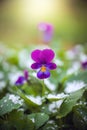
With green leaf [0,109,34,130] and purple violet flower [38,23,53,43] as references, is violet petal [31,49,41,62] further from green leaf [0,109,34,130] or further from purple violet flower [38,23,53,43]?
purple violet flower [38,23,53,43]

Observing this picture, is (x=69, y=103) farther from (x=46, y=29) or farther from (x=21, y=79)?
(x=46, y=29)

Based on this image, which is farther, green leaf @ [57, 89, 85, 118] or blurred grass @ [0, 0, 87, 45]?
blurred grass @ [0, 0, 87, 45]

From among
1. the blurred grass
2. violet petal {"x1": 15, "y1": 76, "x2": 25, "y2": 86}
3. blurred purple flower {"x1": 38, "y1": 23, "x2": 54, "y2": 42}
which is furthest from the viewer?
the blurred grass

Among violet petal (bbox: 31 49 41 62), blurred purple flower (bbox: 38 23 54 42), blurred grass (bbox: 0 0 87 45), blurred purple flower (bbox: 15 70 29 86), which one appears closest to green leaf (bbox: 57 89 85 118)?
violet petal (bbox: 31 49 41 62)

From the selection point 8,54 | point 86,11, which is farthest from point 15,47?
point 86,11

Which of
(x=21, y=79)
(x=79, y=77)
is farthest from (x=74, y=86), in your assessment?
(x=21, y=79)

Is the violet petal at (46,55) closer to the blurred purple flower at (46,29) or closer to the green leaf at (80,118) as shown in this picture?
the green leaf at (80,118)

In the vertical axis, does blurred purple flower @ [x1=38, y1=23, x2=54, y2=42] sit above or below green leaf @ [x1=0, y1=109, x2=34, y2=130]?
above
